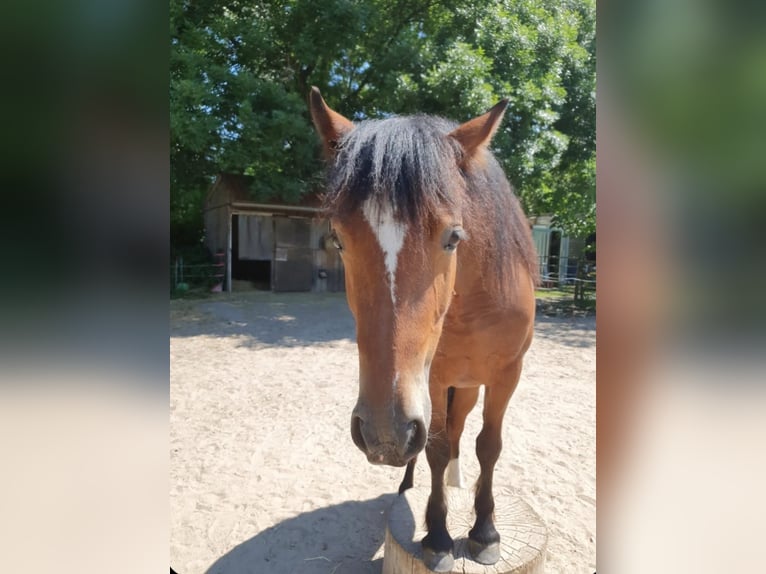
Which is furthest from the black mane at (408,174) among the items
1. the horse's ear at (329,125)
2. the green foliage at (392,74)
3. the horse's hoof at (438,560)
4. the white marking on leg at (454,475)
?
the green foliage at (392,74)

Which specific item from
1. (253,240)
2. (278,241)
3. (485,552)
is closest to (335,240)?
(485,552)

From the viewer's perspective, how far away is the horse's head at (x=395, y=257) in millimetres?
1084

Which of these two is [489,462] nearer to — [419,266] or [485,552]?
[485,552]

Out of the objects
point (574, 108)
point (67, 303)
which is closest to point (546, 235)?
point (574, 108)

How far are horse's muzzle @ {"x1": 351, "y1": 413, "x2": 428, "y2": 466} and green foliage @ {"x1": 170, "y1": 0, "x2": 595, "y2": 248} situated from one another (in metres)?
6.91

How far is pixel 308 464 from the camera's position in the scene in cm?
339

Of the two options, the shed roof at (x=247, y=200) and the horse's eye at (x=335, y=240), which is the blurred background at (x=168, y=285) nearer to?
the horse's eye at (x=335, y=240)

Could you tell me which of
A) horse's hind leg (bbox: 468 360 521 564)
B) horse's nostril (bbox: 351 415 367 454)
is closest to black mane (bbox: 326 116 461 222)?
horse's nostril (bbox: 351 415 367 454)

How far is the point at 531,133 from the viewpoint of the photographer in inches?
300

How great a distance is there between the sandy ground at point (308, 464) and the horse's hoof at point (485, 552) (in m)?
0.67

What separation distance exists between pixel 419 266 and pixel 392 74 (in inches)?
299

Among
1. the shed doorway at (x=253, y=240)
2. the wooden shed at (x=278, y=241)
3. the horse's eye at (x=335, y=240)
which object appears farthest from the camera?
the shed doorway at (x=253, y=240)

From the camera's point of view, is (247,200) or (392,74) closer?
(392,74)

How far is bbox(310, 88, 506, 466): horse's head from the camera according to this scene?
1.08 metres
